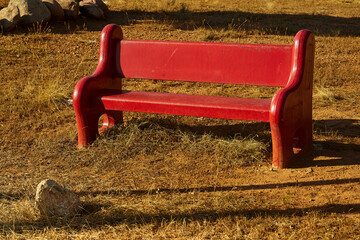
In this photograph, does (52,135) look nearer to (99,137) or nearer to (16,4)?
(99,137)

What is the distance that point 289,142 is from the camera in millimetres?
4801

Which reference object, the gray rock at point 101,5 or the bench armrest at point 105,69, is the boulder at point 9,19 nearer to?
the gray rock at point 101,5

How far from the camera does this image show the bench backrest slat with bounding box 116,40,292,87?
514cm

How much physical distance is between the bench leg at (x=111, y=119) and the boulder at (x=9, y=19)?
506cm

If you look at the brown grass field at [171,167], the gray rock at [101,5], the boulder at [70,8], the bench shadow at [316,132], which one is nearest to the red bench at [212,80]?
the bench shadow at [316,132]

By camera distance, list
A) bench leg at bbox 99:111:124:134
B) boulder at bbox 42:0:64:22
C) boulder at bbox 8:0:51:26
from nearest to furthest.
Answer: bench leg at bbox 99:111:124:134
boulder at bbox 8:0:51:26
boulder at bbox 42:0:64:22

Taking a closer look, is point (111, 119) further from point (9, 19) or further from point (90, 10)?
point (90, 10)

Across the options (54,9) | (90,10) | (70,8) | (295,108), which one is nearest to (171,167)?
(295,108)

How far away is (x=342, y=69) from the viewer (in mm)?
8727

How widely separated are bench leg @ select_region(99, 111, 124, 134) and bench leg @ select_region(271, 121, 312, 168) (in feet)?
6.41

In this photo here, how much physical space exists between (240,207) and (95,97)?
2075 millimetres

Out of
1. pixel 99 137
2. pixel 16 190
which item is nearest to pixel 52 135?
pixel 99 137

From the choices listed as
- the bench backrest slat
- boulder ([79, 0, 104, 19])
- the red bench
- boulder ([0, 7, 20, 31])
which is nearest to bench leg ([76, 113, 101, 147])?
the red bench

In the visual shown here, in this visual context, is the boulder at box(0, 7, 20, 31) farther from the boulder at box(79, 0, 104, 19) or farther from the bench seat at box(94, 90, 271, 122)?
the bench seat at box(94, 90, 271, 122)
